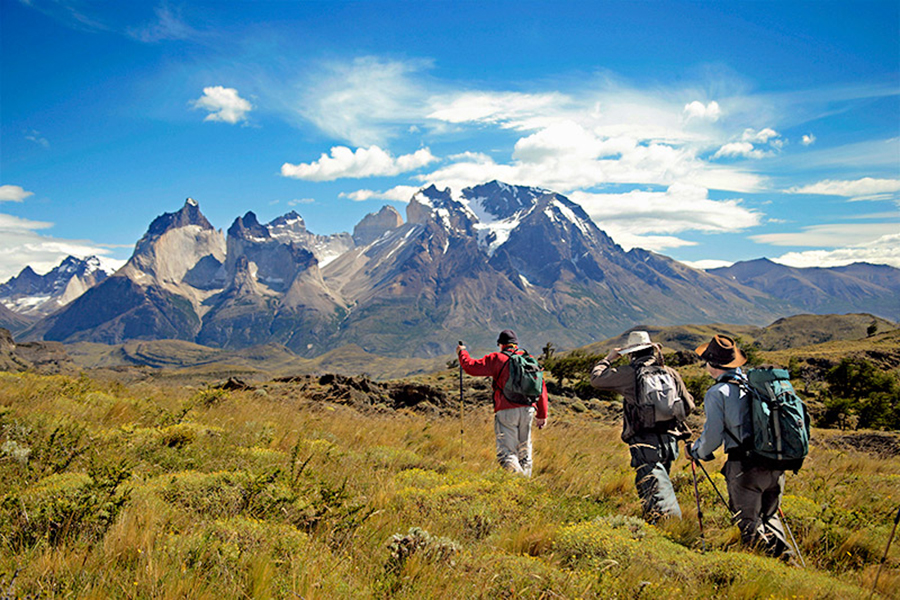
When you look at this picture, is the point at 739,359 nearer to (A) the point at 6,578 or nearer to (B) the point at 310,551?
(B) the point at 310,551

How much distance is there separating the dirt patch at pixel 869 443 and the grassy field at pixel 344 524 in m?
9.46

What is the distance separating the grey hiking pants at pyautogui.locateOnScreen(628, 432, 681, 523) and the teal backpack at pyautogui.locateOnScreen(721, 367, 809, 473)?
3.99ft

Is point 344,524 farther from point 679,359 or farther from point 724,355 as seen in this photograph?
point 679,359

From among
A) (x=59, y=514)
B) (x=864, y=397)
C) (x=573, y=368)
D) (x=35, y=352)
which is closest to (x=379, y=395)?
(x=59, y=514)

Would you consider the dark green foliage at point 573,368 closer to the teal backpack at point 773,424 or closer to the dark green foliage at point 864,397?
the dark green foliage at point 864,397

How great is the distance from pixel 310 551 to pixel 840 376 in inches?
1630

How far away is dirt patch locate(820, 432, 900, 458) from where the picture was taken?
16688mm

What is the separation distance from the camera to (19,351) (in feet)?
184

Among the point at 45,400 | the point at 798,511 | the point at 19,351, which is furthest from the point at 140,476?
the point at 19,351

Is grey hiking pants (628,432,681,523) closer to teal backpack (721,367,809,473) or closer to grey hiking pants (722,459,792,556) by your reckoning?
grey hiking pants (722,459,792,556)

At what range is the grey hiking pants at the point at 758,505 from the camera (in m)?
5.92

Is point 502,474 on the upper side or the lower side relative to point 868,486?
upper

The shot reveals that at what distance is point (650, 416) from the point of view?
7.23 meters

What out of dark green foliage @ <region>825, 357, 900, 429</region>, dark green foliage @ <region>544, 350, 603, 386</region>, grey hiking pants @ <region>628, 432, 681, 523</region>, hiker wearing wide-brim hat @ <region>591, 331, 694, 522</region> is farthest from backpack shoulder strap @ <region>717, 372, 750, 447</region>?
dark green foliage @ <region>825, 357, 900, 429</region>
